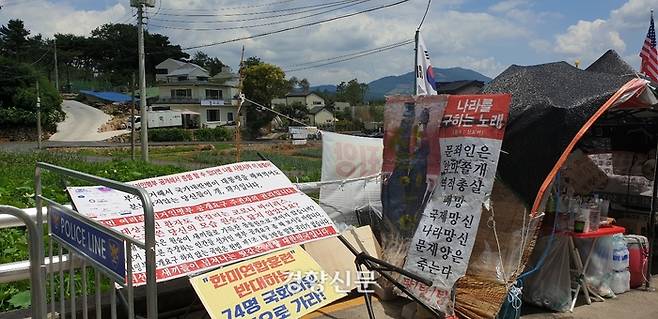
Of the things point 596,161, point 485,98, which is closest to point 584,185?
point 596,161

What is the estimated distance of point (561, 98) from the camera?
4426mm

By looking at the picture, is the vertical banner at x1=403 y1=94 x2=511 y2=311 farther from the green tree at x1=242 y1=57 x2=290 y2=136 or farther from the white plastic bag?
the green tree at x1=242 y1=57 x2=290 y2=136

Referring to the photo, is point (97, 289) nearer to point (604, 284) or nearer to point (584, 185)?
point (604, 284)

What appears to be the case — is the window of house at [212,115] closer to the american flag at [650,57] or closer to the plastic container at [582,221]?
the american flag at [650,57]

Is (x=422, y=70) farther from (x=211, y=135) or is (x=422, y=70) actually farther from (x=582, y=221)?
(x=211, y=135)

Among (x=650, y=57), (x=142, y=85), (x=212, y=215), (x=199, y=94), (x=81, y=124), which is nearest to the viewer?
(x=212, y=215)

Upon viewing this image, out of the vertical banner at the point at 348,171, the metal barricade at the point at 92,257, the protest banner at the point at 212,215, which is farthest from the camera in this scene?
the vertical banner at the point at 348,171

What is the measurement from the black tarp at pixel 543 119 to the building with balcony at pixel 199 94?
186 ft

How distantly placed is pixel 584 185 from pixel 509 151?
2320 mm

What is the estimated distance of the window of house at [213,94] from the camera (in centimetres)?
6444

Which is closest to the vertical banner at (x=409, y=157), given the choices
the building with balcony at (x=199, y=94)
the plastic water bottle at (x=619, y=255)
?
the plastic water bottle at (x=619, y=255)

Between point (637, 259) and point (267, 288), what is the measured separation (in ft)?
14.4

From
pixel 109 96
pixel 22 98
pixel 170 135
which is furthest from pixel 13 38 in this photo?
pixel 170 135

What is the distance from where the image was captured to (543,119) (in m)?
4.32
